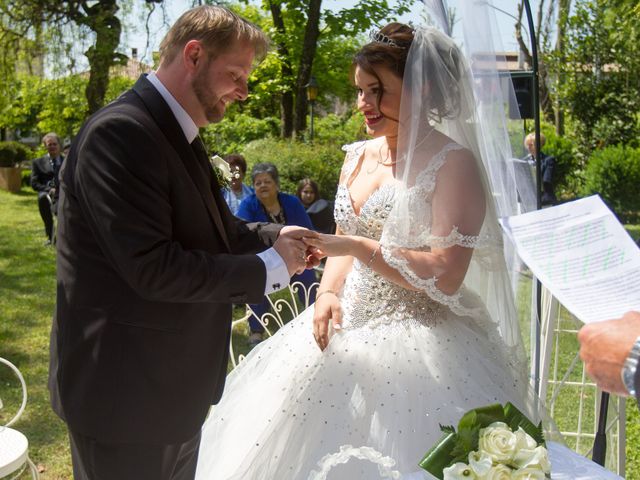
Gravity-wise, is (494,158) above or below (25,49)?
below

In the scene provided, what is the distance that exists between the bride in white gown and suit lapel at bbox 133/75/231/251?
0.45 meters

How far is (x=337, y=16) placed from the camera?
1343 centimetres

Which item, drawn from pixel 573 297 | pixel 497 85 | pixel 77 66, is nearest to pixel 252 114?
pixel 77 66

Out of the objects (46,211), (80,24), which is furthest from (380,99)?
(80,24)

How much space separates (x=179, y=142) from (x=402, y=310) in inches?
41.9

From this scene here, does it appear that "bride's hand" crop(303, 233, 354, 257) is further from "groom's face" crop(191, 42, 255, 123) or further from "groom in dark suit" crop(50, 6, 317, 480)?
"groom's face" crop(191, 42, 255, 123)

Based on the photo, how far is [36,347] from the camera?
5793mm

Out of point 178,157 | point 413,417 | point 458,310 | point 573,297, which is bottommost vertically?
point 413,417

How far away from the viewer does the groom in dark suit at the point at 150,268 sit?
1.78 meters

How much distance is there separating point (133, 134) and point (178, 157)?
0.52 feet

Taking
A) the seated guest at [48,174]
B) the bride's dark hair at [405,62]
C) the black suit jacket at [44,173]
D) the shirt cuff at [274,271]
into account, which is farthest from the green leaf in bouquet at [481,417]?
the black suit jacket at [44,173]

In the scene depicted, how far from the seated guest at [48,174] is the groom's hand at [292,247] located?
9.40 metres

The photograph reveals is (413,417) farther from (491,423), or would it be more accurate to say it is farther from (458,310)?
(491,423)

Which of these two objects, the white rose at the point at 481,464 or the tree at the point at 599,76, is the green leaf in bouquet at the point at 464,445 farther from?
the tree at the point at 599,76
